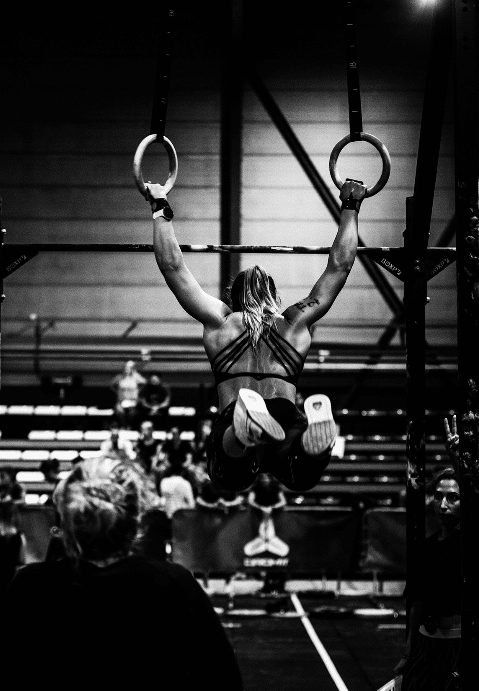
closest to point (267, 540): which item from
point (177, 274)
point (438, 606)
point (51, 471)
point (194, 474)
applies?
point (194, 474)

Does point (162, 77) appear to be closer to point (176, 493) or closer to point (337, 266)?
point (337, 266)

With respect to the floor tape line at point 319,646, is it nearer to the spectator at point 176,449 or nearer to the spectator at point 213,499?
the spectator at point 213,499

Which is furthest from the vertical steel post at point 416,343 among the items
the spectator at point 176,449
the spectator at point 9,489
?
the spectator at point 176,449

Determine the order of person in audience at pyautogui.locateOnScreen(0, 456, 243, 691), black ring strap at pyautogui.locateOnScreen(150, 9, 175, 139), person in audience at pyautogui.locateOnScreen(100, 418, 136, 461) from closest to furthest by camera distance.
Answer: person in audience at pyautogui.locateOnScreen(0, 456, 243, 691) → black ring strap at pyautogui.locateOnScreen(150, 9, 175, 139) → person in audience at pyautogui.locateOnScreen(100, 418, 136, 461)

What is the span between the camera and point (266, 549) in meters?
11.7

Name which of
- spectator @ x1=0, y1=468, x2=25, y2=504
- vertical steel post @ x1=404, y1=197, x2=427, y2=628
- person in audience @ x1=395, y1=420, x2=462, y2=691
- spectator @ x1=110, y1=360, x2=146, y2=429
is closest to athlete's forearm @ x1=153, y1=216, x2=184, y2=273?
vertical steel post @ x1=404, y1=197, x2=427, y2=628

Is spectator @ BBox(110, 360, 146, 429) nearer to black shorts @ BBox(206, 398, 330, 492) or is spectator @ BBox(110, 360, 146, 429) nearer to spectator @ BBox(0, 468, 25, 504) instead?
spectator @ BBox(0, 468, 25, 504)

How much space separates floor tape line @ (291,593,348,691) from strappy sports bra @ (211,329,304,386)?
130 inches

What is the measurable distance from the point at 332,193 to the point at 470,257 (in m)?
10.6

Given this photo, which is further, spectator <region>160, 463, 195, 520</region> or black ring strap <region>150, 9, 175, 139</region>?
spectator <region>160, 463, 195, 520</region>

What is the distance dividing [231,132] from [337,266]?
926 cm

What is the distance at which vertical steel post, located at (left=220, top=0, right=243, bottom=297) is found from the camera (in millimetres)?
12492

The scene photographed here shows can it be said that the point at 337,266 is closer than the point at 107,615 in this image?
No

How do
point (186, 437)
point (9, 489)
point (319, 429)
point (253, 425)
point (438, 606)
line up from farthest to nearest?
point (186, 437) < point (9, 489) < point (438, 606) < point (319, 429) < point (253, 425)
